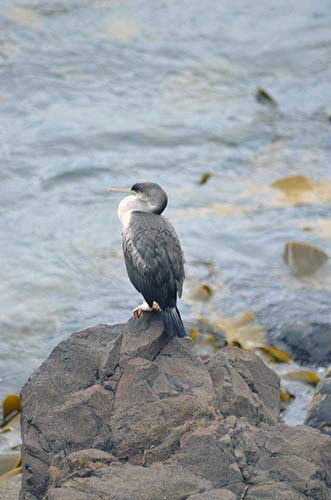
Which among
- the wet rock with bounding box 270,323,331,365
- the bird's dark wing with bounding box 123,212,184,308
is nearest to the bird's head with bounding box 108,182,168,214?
the bird's dark wing with bounding box 123,212,184,308

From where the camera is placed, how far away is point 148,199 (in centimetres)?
709

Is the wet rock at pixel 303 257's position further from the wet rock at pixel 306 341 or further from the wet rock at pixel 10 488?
the wet rock at pixel 10 488

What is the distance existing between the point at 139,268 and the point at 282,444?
1.47 metres

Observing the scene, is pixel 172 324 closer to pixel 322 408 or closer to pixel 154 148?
pixel 322 408

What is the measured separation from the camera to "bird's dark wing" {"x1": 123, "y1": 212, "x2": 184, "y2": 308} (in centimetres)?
676

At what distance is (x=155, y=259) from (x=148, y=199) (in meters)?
0.47

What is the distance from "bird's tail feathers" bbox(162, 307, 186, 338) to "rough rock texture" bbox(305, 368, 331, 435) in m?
1.50

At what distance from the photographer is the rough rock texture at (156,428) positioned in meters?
5.73

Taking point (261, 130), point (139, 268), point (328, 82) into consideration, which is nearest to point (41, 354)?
point (139, 268)

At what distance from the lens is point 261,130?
579 inches

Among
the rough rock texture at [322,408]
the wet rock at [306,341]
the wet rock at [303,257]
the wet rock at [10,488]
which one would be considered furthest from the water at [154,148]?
the wet rock at [10,488]

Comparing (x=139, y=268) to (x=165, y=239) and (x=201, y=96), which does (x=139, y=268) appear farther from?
(x=201, y=96)

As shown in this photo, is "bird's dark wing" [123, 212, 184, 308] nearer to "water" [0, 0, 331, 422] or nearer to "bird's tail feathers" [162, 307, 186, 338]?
"bird's tail feathers" [162, 307, 186, 338]

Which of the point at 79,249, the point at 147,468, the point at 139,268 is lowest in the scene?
the point at 79,249
